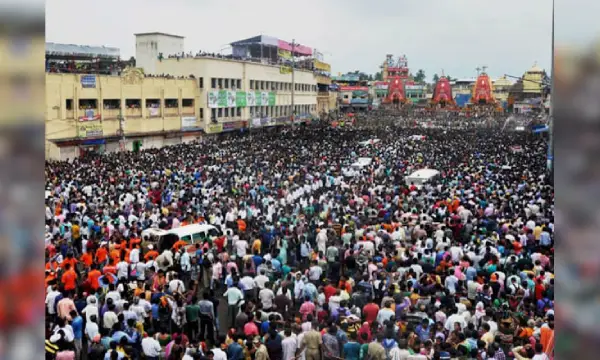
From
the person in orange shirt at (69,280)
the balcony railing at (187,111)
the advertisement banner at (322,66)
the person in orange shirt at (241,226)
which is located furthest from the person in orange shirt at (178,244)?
the advertisement banner at (322,66)

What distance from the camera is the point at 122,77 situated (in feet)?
93.0

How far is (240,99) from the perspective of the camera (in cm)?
3800

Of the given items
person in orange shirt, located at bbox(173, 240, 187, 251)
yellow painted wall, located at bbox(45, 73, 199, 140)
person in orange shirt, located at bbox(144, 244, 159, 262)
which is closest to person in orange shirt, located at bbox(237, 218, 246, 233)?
person in orange shirt, located at bbox(173, 240, 187, 251)

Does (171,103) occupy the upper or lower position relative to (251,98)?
lower

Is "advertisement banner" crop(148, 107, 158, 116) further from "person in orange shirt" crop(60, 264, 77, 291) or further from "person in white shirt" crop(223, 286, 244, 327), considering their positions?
"person in white shirt" crop(223, 286, 244, 327)

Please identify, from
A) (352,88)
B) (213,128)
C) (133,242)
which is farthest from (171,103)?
(352,88)

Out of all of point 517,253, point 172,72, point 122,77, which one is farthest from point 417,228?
point 172,72

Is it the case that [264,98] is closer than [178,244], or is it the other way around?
[178,244]

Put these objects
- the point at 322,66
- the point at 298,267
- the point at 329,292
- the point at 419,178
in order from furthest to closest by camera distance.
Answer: the point at 322,66 → the point at 419,178 → the point at 298,267 → the point at 329,292

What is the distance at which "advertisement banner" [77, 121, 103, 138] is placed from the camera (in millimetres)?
25406

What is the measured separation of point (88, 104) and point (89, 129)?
4.14 ft

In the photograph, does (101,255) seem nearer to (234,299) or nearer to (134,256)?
(134,256)

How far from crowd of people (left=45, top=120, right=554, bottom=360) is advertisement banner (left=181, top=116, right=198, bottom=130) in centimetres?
1492
